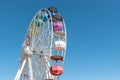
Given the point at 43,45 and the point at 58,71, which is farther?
the point at 43,45

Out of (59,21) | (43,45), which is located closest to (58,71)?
(43,45)

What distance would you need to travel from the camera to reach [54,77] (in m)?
37.6

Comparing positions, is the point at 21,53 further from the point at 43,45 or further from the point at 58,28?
the point at 58,28

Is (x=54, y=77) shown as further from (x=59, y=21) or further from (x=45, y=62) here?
(x=59, y=21)

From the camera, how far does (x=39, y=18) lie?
4109cm

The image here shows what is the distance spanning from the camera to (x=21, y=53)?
4144 cm

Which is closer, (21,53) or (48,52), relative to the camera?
(48,52)

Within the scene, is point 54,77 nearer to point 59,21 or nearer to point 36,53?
point 36,53

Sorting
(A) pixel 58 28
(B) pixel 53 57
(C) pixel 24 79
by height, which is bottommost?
(C) pixel 24 79

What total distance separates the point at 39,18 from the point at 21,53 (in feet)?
19.3

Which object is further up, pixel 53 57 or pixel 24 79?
pixel 53 57

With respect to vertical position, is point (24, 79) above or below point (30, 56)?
below

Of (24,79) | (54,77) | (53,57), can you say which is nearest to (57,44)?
(53,57)

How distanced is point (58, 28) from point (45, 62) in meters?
5.15
